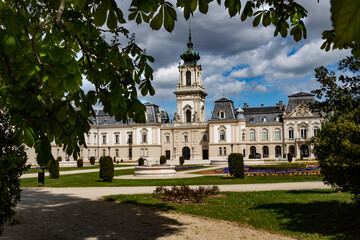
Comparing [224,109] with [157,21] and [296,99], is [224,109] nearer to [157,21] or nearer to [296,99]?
[296,99]

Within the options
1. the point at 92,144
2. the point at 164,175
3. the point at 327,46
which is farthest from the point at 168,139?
the point at 327,46

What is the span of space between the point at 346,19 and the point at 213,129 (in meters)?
56.2

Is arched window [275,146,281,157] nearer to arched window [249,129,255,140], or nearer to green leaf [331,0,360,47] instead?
arched window [249,129,255,140]

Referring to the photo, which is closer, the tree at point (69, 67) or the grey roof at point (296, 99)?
the tree at point (69, 67)

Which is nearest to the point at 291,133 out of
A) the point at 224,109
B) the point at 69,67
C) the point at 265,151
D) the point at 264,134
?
the point at 264,134

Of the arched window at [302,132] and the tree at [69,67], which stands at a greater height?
the arched window at [302,132]

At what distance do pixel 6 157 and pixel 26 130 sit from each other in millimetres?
4010

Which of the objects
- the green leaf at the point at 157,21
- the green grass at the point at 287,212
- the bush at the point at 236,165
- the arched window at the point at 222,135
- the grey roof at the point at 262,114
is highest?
the grey roof at the point at 262,114

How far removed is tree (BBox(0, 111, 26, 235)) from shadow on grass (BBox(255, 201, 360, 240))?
551 centimetres

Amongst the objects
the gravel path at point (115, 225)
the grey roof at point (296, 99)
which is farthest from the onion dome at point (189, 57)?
the gravel path at point (115, 225)

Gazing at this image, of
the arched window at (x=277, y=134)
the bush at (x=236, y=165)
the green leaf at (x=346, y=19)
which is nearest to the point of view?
the green leaf at (x=346, y=19)

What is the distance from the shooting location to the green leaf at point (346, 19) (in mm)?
585

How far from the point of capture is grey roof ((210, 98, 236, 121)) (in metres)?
57.0

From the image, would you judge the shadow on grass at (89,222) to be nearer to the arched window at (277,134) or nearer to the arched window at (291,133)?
the arched window at (291,133)
